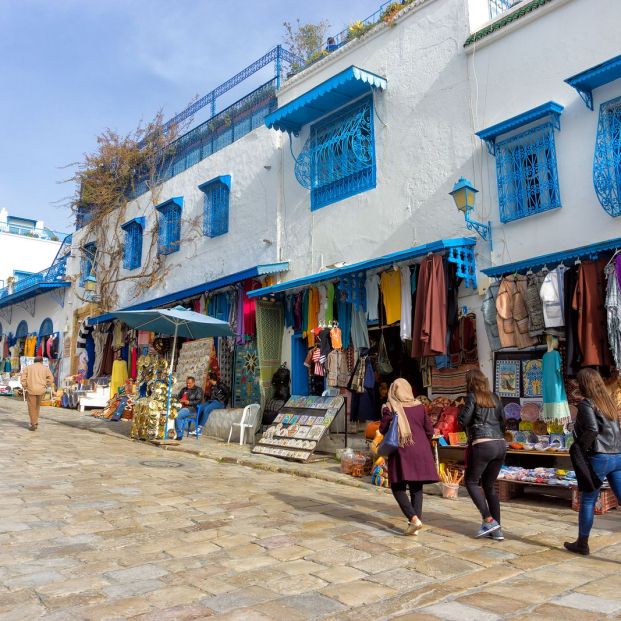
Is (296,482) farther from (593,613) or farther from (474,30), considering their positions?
(474,30)

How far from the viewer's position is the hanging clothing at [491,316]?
812 cm

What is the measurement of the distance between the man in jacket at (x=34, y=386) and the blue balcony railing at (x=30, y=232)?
23.1 m

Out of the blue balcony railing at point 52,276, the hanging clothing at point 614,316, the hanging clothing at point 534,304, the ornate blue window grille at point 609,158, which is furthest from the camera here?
the blue balcony railing at point 52,276

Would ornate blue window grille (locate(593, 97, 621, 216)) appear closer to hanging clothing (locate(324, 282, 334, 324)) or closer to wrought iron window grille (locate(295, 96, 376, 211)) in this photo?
wrought iron window grille (locate(295, 96, 376, 211))

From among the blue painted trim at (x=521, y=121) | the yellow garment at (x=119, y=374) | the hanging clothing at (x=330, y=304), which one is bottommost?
the yellow garment at (x=119, y=374)

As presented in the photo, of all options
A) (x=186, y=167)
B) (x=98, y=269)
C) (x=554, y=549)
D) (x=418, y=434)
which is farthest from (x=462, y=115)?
(x=98, y=269)

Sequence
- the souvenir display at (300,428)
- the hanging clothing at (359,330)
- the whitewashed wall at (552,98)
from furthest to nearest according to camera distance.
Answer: the hanging clothing at (359,330) < the souvenir display at (300,428) < the whitewashed wall at (552,98)

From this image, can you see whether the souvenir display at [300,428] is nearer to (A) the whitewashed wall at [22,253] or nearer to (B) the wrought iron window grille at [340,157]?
(B) the wrought iron window grille at [340,157]

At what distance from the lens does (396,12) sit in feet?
35.6

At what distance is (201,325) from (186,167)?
6.68 meters

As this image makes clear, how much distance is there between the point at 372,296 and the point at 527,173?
124 inches

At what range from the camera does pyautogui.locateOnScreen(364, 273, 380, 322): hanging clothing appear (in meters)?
9.94

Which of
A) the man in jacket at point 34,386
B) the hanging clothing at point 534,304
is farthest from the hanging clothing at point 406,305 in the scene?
the man in jacket at point 34,386

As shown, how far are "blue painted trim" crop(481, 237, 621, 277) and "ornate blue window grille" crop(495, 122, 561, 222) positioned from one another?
830mm
